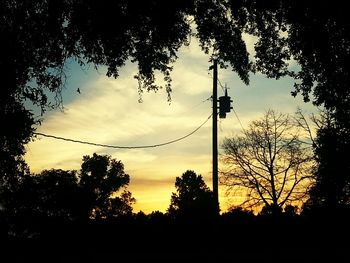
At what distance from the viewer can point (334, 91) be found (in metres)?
→ 9.78

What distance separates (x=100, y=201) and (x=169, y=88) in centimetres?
6170

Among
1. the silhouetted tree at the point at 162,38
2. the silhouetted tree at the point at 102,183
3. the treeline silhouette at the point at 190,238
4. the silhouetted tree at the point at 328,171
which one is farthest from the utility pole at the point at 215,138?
the silhouetted tree at the point at 102,183

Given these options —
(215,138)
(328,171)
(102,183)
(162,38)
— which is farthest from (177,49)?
(102,183)

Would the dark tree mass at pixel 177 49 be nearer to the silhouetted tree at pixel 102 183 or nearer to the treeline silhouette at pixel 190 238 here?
the treeline silhouette at pixel 190 238

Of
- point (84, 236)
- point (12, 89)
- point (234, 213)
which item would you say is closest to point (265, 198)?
point (234, 213)

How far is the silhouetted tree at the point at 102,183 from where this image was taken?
67.4 meters

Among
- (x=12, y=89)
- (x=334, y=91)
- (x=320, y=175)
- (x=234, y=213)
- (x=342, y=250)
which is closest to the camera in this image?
(x=12, y=89)

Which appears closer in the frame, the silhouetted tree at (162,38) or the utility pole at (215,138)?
the silhouetted tree at (162,38)

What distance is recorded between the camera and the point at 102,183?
224 feet

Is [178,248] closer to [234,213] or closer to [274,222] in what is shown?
[234,213]

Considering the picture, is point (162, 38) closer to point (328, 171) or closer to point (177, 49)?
point (177, 49)

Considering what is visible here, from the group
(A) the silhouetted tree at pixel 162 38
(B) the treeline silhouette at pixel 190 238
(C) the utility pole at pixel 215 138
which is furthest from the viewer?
(C) the utility pole at pixel 215 138

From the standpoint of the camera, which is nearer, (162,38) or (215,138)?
(162,38)

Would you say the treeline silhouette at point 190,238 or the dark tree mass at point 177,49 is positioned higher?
the dark tree mass at point 177,49
